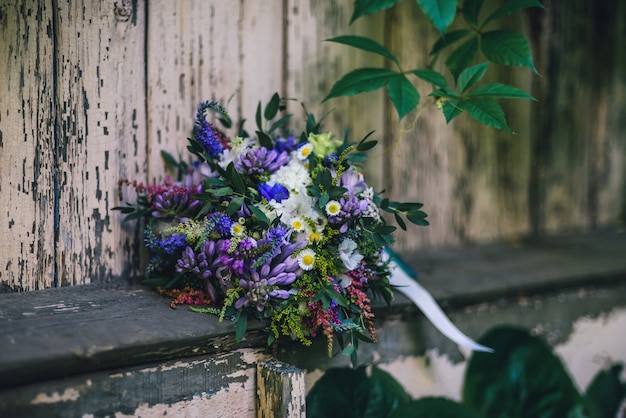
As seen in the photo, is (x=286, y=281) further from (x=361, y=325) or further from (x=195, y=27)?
(x=195, y=27)

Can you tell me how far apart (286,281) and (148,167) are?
0.43 meters

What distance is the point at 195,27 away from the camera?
1274 mm

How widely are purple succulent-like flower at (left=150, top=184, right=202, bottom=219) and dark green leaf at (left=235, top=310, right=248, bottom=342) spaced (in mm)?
231

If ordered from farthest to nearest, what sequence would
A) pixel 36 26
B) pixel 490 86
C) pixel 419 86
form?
pixel 419 86
pixel 490 86
pixel 36 26

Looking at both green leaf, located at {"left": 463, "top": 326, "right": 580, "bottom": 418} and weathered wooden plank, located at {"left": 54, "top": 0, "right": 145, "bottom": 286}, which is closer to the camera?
weathered wooden plank, located at {"left": 54, "top": 0, "right": 145, "bottom": 286}

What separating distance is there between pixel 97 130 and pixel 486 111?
30.0 inches

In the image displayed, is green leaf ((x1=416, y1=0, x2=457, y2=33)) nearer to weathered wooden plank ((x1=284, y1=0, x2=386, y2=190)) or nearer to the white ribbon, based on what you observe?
weathered wooden plank ((x1=284, y1=0, x2=386, y2=190))

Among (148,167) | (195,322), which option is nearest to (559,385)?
(195,322)

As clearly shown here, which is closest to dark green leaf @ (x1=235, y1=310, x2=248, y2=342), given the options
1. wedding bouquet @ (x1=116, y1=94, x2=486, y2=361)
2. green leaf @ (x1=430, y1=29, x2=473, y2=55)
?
wedding bouquet @ (x1=116, y1=94, x2=486, y2=361)

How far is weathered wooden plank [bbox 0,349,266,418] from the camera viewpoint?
85cm

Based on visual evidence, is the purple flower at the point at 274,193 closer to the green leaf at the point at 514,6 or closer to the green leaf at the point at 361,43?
the green leaf at the point at 361,43

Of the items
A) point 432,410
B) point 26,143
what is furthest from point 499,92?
point 26,143

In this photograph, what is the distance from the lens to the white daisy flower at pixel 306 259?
1024mm

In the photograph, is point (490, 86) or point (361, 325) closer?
point (361, 325)
